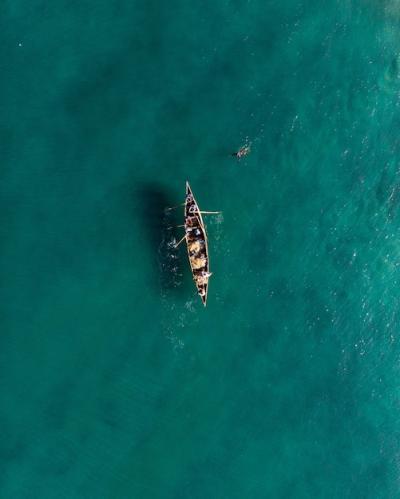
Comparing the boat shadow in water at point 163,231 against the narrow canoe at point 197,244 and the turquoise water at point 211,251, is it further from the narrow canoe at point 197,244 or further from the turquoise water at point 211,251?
the narrow canoe at point 197,244

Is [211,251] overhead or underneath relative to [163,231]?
underneath

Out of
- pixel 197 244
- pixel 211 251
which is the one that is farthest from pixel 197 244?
pixel 211 251

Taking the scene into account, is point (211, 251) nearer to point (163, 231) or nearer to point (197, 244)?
point (197, 244)

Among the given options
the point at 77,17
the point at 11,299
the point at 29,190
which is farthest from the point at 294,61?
the point at 11,299

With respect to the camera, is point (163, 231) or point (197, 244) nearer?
point (197, 244)

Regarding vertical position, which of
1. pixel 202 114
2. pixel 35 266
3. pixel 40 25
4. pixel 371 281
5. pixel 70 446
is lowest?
pixel 70 446

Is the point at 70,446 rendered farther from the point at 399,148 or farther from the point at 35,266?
the point at 399,148

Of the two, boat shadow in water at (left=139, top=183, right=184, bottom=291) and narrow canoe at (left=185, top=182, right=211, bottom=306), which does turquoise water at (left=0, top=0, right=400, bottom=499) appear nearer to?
boat shadow in water at (left=139, top=183, right=184, bottom=291)

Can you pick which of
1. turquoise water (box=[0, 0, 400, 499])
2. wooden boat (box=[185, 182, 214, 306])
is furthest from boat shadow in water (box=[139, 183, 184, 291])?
wooden boat (box=[185, 182, 214, 306])
